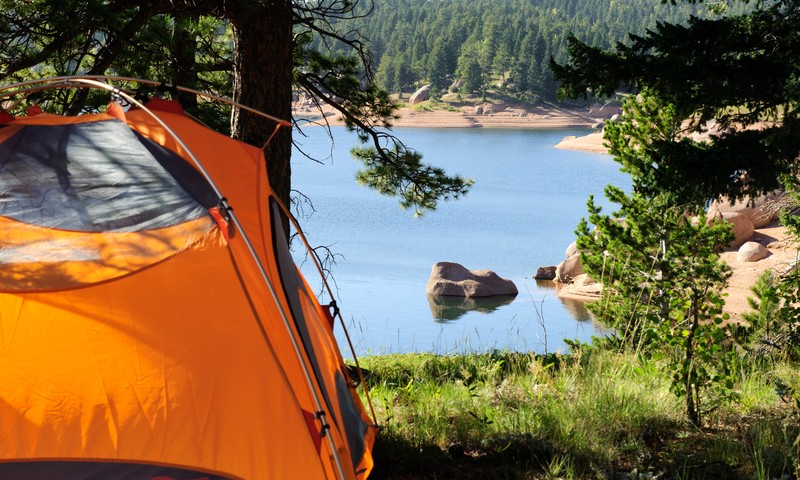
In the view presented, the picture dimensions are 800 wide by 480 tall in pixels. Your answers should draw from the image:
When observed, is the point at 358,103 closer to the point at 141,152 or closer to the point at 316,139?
the point at 141,152

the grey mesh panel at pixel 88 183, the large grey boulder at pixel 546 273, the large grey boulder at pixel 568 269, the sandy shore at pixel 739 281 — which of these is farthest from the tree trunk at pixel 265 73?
the large grey boulder at pixel 546 273

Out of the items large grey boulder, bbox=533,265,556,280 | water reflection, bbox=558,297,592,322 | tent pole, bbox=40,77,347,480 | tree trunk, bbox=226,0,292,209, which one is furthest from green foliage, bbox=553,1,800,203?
large grey boulder, bbox=533,265,556,280

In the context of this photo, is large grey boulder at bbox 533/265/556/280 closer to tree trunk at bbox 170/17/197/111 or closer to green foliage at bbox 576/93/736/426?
green foliage at bbox 576/93/736/426

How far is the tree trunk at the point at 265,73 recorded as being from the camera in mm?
4492

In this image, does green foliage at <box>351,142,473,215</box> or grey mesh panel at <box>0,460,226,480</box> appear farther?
green foliage at <box>351,142,473,215</box>

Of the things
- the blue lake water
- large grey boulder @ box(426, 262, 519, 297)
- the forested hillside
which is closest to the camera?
the blue lake water

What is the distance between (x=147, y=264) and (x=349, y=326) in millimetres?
10726

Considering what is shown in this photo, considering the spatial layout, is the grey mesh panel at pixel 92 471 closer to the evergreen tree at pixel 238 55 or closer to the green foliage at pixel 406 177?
the evergreen tree at pixel 238 55

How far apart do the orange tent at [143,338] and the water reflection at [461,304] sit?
14382 mm

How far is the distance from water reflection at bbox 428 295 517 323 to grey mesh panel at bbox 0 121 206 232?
1432cm

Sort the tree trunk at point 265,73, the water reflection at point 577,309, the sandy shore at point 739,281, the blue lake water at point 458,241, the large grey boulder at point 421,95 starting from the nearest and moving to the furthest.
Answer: the tree trunk at point 265,73 → the blue lake water at point 458,241 → the water reflection at point 577,309 → the sandy shore at point 739,281 → the large grey boulder at point 421,95

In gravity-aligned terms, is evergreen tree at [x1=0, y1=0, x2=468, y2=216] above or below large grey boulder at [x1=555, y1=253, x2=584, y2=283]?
above

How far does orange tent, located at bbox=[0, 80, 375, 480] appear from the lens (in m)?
2.64

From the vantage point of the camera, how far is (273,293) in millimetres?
2670
